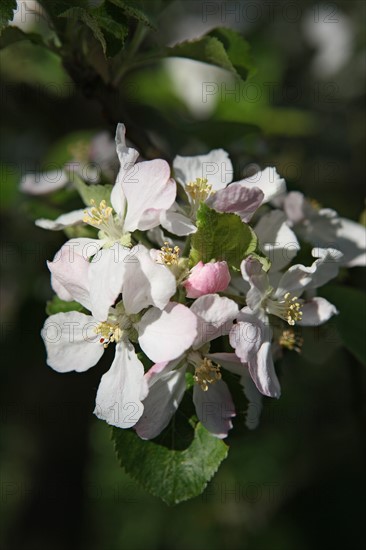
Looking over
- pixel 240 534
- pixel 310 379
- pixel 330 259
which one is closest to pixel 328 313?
pixel 330 259

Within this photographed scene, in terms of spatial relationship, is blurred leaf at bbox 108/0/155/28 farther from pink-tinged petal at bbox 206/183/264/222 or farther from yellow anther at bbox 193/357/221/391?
yellow anther at bbox 193/357/221/391

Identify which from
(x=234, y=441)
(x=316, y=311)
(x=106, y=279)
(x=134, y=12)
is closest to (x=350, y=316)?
(x=316, y=311)

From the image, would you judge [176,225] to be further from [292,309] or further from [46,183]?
[46,183]

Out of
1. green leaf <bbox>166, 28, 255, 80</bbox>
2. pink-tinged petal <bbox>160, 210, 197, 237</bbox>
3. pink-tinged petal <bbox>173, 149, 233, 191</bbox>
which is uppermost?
green leaf <bbox>166, 28, 255, 80</bbox>

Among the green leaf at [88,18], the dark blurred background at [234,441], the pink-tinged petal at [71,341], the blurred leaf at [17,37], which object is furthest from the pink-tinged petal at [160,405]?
the dark blurred background at [234,441]

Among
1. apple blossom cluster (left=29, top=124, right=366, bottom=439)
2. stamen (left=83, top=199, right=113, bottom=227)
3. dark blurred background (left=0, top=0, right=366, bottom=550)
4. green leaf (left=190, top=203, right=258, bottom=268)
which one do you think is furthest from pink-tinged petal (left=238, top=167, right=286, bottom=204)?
dark blurred background (left=0, top=0, right=366, bottom=550)

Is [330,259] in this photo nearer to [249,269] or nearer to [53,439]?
[249,269]
